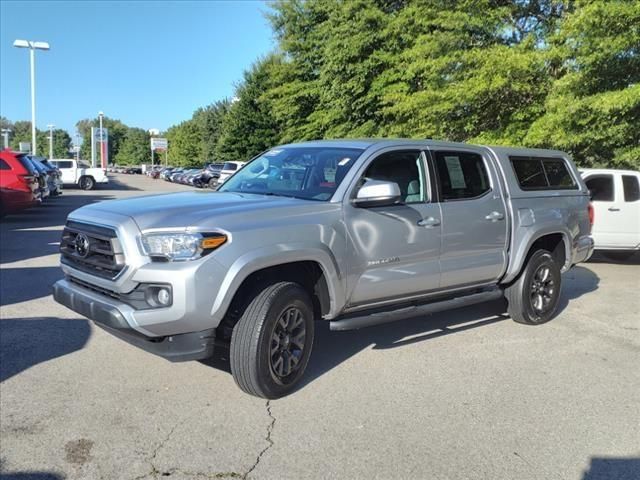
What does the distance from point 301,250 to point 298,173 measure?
113cm

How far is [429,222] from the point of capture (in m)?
5.01

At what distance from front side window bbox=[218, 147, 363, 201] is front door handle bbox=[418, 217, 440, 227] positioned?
A: 799 mm

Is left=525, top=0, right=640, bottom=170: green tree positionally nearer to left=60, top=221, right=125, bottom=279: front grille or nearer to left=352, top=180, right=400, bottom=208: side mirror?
left=352, top=180, right=400, bottom=208: side mirror

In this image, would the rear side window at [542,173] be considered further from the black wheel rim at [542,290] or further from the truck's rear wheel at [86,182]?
the truck's rear wheel at [86,182]

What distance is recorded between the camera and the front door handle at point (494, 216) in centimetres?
561

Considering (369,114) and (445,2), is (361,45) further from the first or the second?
(445,2)

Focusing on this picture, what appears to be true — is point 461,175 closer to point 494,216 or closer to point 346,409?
point 494,216

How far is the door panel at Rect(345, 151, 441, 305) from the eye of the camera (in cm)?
450

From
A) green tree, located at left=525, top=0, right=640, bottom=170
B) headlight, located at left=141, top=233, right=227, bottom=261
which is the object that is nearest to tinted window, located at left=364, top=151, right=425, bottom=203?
headlight, located at left=141, top=233, right=227, bottom=261

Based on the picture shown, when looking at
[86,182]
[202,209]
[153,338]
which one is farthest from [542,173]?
[86,182]

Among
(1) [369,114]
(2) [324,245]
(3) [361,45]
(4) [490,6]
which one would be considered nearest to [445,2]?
(4) [490,6]

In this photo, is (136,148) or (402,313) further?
(136,148)

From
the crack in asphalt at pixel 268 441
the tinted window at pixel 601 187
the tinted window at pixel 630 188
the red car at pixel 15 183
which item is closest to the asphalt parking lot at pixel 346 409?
the crack in asphalt at pixel 268 441

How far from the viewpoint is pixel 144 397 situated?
4.14m
